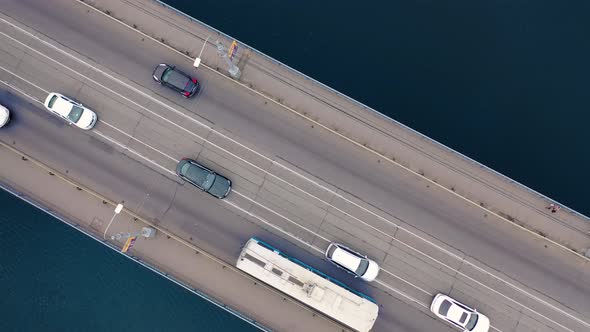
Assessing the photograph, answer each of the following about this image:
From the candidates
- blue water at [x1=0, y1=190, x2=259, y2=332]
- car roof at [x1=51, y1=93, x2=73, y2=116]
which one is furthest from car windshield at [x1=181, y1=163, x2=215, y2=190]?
blue water at [x1=0, y1=190, x2=259, y2=332]

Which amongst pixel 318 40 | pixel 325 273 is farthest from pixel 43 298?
pixel 318 40

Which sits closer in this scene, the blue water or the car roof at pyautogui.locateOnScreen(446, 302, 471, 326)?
the car roof at pyautogui.locateOnScreen(446, 302, 471, 326)

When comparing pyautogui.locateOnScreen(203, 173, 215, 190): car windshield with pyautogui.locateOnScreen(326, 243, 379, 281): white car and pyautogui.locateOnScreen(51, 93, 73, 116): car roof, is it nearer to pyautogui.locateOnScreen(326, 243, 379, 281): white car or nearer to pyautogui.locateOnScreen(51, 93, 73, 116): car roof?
pyautogui.locateOnScreen(326, 243, 379, 281): white car

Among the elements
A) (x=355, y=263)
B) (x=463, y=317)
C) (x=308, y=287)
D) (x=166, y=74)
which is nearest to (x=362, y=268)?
(x=355, y=263)

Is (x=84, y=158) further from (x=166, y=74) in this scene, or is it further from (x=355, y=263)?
(x=355, y=263)

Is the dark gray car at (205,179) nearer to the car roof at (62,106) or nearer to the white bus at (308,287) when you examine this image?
→ the white bus at (308,287)

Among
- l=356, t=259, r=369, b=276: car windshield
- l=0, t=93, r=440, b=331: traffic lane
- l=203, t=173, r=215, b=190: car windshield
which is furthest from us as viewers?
l=0, t=93, r=440, b=331: traffic lane

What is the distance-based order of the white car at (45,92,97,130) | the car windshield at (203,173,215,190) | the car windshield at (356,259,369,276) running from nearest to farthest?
1. the car windshield at (356,259,369,276)
2. the car windshield at (203,173,215,190)
3. the white car at (45,92,97,130)
